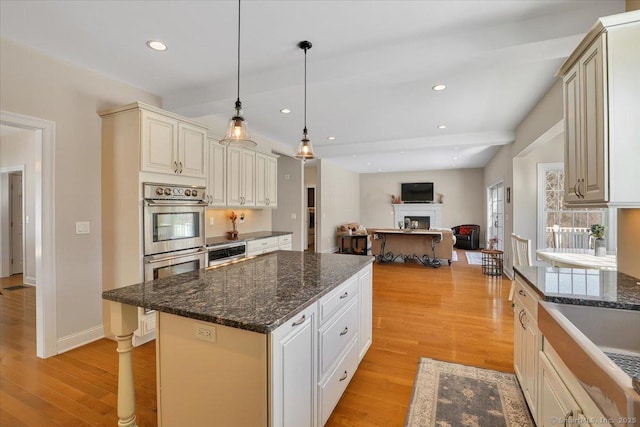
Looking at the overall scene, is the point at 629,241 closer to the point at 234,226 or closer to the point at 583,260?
the point at 583,260

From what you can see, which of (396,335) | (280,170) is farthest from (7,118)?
(280,170)

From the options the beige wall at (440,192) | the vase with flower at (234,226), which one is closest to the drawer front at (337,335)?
the vase with flower at (234,226)

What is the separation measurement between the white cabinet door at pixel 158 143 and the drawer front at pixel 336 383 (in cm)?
253

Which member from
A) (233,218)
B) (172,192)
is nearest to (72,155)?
(172,192)

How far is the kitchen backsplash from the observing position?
172 inches

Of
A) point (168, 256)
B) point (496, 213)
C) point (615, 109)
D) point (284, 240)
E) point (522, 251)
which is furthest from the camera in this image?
point (496, 213)

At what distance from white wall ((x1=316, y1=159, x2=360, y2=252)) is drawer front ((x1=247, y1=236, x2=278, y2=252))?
10.1 feet

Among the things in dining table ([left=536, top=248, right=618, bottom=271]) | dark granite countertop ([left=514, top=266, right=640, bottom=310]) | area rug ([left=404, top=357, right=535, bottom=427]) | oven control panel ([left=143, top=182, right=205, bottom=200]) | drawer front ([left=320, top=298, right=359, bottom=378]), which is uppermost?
oven control panel ([left=143, top=182, right=205, bottom=200])

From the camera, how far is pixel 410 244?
277 inches

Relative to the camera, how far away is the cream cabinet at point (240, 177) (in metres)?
4.26

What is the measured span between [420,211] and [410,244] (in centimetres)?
410

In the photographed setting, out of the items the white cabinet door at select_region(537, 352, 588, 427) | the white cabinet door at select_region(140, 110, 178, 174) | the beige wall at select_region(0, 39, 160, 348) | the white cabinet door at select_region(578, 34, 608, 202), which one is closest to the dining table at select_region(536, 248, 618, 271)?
the white cabinet door at select_region(578, 34, 608, 202)

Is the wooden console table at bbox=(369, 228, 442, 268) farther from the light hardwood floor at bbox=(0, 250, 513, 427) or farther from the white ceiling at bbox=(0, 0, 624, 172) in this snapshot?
the white ceiling at bbox=(0, 0, 624, 172)

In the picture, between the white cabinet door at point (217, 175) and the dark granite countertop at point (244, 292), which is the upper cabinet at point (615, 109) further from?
the white cabinet door at point (217, 175)
